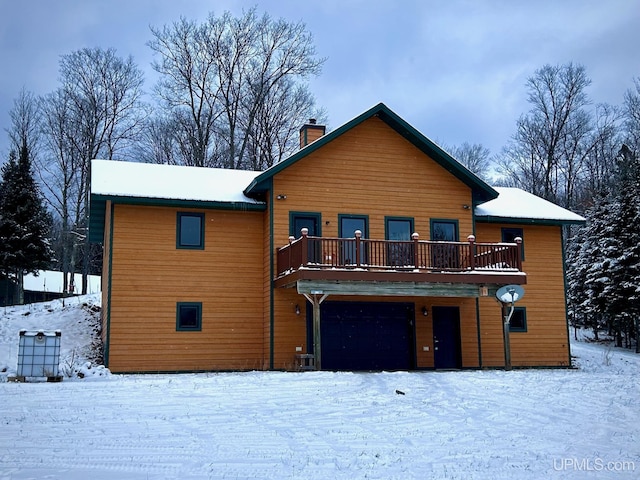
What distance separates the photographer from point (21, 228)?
30781 mm

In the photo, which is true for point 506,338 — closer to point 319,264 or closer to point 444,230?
point 444,230

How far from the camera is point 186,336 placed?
20.1 meters

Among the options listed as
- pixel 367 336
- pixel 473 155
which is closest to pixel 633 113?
pixel 473 155

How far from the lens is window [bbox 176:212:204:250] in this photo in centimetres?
2053

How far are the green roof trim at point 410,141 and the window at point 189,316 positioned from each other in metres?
A: 3.93

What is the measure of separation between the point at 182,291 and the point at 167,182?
367cm

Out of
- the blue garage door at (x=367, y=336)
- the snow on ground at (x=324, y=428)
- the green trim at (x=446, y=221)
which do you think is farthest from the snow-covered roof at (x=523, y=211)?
the snow on ground at (x=324, y=428)

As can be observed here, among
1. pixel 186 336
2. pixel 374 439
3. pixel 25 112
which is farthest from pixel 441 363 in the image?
pixel 25 112

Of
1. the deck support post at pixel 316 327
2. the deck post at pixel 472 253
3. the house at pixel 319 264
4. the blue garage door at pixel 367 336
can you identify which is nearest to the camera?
the deck support post at pixel 316 327

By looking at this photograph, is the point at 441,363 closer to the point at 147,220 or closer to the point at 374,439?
the point at 147,220

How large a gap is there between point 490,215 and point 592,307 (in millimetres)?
11432

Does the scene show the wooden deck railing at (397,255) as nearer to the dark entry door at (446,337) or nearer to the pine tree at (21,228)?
the dark entry door at (446,337)

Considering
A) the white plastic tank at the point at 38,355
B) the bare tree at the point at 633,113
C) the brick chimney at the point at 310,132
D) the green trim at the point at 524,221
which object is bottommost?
the white plastic tank at the point at 38,355

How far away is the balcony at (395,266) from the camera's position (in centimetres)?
1855
